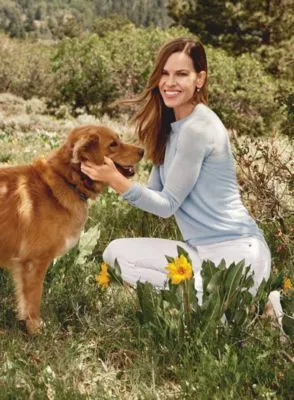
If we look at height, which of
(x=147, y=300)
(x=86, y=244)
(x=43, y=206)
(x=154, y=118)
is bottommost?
(x=86, y=244)

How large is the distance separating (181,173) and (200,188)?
215mm

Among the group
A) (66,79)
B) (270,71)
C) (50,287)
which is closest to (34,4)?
(270,71)

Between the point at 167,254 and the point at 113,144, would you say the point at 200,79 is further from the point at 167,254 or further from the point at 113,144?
the point at 167,254

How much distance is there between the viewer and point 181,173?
362 cm

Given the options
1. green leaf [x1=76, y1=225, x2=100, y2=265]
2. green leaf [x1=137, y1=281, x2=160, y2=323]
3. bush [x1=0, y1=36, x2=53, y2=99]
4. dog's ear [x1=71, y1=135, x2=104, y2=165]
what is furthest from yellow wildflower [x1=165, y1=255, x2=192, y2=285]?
bush [x1=0, y1=36, x2=53, y2=99]

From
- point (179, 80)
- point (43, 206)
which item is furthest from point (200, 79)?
point (43, 206)

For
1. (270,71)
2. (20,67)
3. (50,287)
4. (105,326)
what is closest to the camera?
(105,326)

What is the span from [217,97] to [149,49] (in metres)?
2.11

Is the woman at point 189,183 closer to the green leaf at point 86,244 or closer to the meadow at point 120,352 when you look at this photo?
the meadow at point 120,352

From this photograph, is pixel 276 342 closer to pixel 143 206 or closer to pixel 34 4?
pixel 143 206

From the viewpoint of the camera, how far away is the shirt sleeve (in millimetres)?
3592

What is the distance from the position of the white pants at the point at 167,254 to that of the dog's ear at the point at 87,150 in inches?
26.9

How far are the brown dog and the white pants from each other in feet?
1.28

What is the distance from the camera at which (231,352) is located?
10.1 feet
